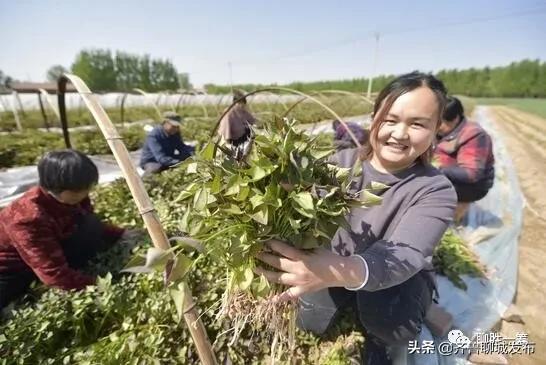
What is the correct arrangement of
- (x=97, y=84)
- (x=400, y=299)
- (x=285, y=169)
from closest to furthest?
(x=285, y=169) → (x=400, y=299) → (x=97, y=84)

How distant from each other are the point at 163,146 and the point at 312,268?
162 inches

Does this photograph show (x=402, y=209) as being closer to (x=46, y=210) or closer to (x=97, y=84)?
(x=46, y=210)

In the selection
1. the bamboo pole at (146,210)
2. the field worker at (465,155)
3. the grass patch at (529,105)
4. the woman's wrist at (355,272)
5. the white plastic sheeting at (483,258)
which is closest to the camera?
the woman's wrist at (355,272)

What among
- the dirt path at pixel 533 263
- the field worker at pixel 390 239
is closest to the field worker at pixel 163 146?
the field worker at pixel 390 239

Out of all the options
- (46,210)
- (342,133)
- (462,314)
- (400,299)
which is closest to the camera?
(400,299)

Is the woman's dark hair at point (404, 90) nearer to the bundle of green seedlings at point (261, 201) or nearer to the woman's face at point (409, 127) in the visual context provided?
the woman's face at point (409, 127)

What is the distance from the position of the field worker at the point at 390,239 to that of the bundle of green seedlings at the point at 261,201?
7 cm

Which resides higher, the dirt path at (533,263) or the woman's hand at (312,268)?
the woman's hand at (312,268)

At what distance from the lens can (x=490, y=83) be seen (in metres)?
47.4

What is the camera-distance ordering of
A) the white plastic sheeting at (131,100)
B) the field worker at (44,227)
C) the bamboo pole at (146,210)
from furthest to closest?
1. the white plastic sheeting at (131,100)
2. the field worker at (44,227)
3. the bamboo pole at (146,210)

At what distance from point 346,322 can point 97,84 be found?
50.0 m

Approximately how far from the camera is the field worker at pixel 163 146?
4.45m

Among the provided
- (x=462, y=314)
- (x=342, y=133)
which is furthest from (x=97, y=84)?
(x=462, y=314)

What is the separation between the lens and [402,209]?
139cm
